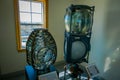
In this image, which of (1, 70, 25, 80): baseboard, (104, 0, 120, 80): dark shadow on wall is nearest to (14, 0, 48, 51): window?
(1, 70, 25, 80): baseboard

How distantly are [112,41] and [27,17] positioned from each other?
6.46 feet

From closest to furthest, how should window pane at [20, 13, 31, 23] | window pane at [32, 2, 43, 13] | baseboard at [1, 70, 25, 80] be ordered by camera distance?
baseboard at [1, 70, 25, 80] < window pane at [20, 13, 31, 23] < window pane at [32, 2, 43, 13]

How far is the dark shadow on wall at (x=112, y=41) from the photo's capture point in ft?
6.68

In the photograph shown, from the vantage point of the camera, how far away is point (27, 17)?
2656 mm

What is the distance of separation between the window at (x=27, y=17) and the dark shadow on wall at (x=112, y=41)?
1.49 metres

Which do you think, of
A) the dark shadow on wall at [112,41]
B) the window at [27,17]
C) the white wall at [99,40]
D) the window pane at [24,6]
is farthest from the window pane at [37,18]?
the dark shadow on wall at [112,41]

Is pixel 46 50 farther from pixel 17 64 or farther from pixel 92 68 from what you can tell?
pixel 17 64

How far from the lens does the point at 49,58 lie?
157 centimetres

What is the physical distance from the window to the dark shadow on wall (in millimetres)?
1493

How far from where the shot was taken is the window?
8.13ft

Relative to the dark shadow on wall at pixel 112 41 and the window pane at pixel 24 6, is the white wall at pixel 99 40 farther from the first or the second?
the window pane at pixel 24 6

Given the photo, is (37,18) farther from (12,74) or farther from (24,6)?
(12,74)

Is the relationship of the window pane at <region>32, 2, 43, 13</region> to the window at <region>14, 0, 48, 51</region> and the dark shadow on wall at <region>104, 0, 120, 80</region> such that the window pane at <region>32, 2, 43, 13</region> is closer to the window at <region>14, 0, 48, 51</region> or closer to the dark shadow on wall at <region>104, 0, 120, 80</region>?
the window at <region>14, 0, 48, 51</region>

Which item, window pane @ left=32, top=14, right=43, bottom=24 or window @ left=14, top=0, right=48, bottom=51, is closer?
window @ left=14, top=0, right=48, bottom=51
